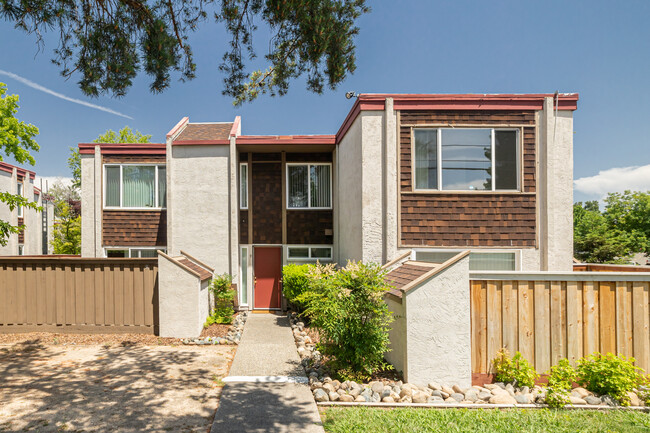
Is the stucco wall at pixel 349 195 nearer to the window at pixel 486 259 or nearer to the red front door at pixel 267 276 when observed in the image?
the window at pixel 486 259

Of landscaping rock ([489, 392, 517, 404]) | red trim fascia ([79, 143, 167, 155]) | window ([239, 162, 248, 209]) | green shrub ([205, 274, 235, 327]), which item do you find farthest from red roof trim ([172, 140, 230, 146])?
landscaping rock ([489, 392, 517, 404])

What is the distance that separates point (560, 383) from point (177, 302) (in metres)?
8.06

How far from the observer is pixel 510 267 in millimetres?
7523

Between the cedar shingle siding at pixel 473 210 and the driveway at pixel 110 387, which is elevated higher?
the cedar shingle siding at pixel 473 210

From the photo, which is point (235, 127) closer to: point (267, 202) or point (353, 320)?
point (267, 202)

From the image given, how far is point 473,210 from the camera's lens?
7480 millimetres

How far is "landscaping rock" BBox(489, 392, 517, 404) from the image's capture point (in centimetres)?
469

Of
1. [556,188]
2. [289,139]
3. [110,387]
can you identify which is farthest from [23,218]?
[556,188]

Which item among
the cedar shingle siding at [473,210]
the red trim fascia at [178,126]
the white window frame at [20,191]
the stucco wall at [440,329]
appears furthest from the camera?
the white window frame at [20,191]

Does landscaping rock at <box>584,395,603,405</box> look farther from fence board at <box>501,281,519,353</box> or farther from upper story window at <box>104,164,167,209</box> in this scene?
upper story window at <box>104,164,167,209</box>

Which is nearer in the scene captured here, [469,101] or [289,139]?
[469,101]

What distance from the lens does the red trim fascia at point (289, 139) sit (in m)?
10.7

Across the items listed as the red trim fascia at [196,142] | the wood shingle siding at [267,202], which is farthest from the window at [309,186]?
the red trim fascia at [196,142]

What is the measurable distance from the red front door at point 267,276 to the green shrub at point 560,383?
8492mm
